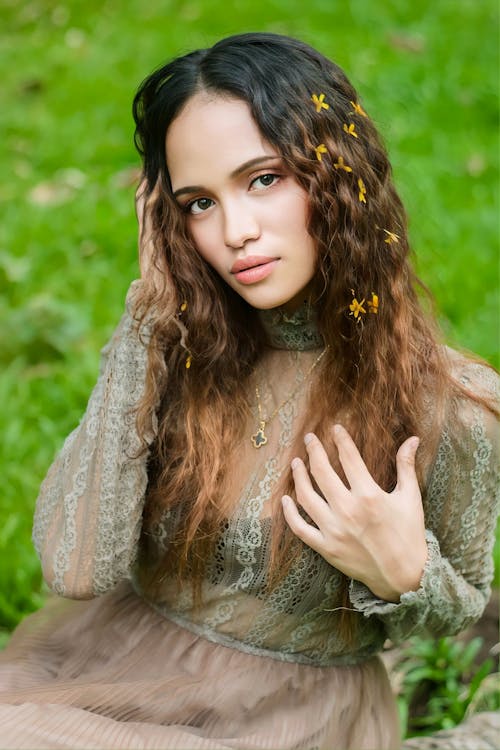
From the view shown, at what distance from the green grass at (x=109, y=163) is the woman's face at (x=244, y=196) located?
1.59 ft

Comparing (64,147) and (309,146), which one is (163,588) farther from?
(64,147)

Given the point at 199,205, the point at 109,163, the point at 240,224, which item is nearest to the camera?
the point at 240,224

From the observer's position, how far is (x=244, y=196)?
189cm

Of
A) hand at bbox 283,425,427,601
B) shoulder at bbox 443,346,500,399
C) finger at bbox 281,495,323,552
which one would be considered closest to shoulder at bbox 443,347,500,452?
shoulder at bbox 443,346,500,399

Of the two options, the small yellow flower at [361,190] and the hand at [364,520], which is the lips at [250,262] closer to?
the small yellow flower at [361,190]

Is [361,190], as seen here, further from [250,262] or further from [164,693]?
[164,693]

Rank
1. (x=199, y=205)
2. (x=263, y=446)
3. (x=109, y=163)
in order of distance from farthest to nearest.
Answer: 1. (x=109, y=163)
2. (x=263, y=446)
3. (x=199, y=205)

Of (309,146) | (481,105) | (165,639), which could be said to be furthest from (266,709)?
(481,105)

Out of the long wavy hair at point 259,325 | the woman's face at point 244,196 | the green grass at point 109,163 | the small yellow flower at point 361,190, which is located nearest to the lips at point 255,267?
the woman's face at point 244,196

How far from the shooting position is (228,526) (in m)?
2.03

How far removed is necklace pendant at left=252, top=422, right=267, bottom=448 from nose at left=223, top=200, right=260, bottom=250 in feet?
1.39

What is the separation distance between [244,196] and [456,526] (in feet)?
2.68

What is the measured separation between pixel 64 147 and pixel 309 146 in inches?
160

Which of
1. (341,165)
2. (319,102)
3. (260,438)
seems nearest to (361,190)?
(341,165)
